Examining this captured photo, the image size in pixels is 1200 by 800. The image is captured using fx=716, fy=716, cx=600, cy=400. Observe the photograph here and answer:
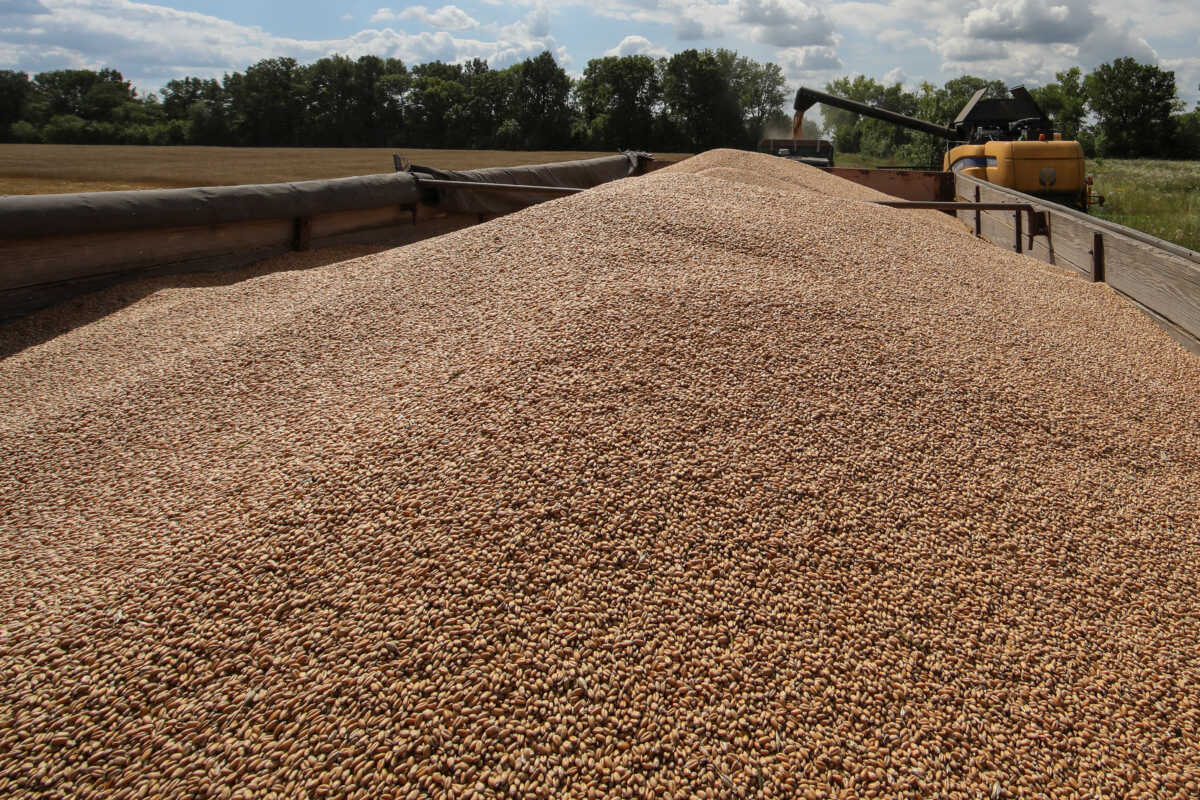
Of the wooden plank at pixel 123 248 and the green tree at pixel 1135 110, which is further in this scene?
the green tree at pixel 1135 110

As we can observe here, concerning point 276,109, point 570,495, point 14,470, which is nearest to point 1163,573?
point 570,495

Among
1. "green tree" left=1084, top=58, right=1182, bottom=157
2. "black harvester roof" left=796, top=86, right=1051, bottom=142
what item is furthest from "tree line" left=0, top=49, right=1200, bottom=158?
"black harvester roof" left=796, top=86, right=1051, bottom=142

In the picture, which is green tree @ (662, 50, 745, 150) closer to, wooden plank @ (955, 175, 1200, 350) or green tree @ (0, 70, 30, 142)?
green tree @ (0, 70, 30, 142)

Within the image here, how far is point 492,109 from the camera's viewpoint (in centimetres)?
3559

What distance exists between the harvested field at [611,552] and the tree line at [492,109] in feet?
95.8

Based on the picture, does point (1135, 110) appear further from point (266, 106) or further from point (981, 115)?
point (266, 106)

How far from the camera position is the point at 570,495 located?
1613mm

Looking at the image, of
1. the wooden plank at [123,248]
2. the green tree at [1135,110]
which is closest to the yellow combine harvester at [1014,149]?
the wooden plank at [123,248]

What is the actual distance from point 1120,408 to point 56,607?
292cm

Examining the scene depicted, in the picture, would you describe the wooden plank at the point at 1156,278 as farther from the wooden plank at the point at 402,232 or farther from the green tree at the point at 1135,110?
the green tree at the point at 1135,110

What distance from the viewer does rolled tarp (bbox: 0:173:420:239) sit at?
3.10 meters

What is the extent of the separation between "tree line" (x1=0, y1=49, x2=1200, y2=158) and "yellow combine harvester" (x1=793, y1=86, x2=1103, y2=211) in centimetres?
2043

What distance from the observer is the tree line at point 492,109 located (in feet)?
103

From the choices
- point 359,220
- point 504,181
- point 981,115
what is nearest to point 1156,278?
point 504,181
